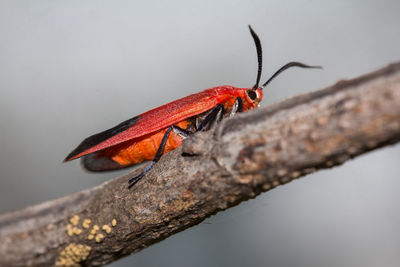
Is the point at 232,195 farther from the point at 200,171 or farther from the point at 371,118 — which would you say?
the point at 371,118

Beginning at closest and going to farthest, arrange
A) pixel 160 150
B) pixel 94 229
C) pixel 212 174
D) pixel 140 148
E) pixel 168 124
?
pixel 212 174 → pixel 94 229 → pixel 160 150 → pixel 168 124 → pixel 140 148

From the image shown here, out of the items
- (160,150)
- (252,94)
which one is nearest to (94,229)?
(160,150)

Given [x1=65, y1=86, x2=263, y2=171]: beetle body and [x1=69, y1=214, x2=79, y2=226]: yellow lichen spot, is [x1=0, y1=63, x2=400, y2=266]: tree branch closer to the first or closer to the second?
[x1=69, y1=214, x2=79, y2=226]: yellow lichen spot

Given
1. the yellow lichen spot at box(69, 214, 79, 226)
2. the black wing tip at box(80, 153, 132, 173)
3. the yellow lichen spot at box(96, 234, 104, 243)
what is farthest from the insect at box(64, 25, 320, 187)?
the yellow lichen spot at box(96, 234, 104, 243)

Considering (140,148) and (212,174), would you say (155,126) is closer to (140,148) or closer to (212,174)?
(140,148)

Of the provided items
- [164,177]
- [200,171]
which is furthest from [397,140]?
[164,177]

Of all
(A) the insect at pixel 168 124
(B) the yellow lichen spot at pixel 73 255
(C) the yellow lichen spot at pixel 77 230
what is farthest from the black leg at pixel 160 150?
(B) the yellow lichen spot at pixel 73 255

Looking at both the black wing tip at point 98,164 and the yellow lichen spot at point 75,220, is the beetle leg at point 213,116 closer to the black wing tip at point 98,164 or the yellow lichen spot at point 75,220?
the black wing tip at point 98,164
